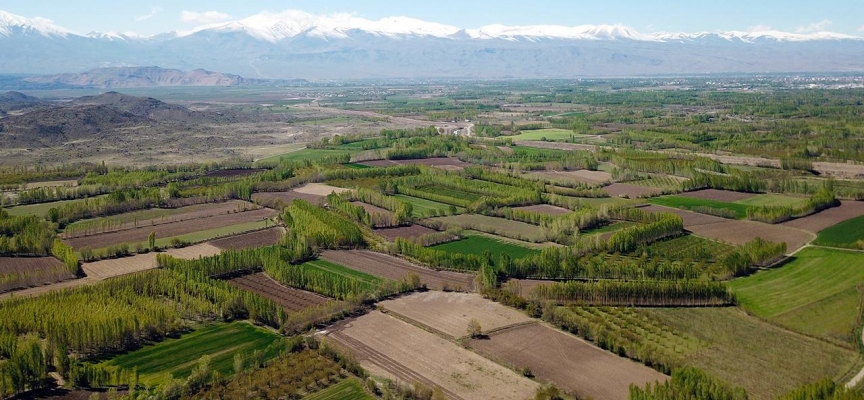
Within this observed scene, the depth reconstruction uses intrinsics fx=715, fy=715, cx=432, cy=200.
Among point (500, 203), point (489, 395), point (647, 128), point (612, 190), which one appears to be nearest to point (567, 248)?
point (500, 203)

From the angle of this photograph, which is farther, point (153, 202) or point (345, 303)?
point (153, 202)

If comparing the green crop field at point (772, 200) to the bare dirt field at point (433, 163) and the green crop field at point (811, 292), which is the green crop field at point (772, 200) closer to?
the green crop field at point (811, 292)

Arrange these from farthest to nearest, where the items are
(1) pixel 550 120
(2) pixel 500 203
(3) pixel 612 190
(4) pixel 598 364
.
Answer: (1) pixel 550 120 < (3) pixel 612 190 < (2) pixel 500 203 < (4) pixel 598 364

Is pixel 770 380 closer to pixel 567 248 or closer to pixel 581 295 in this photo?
pixel 581 295

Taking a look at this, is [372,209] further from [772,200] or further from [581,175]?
[772,200]

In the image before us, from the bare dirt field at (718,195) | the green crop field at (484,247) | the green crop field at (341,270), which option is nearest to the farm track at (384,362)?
the green crop field at (341,270)

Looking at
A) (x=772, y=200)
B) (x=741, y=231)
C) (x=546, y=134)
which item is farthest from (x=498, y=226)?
(x=546, y=134)
